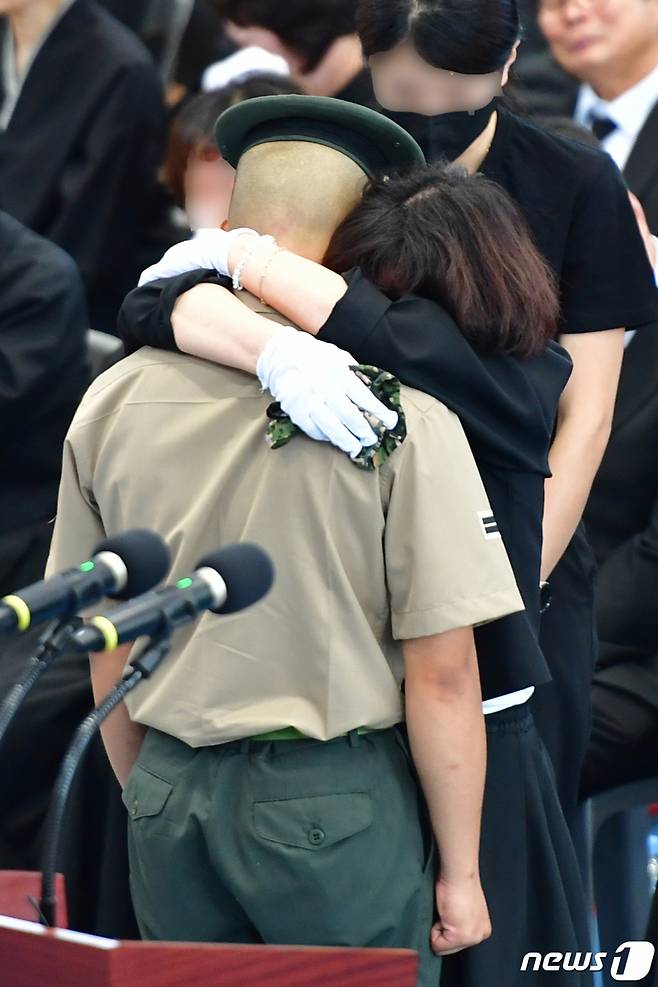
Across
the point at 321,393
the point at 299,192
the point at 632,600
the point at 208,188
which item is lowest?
the point at 632,600

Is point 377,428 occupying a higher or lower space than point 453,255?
lower

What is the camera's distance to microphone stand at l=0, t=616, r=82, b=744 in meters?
1.22

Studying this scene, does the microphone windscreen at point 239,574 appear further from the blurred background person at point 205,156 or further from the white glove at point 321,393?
the blurred background person at point 205,156

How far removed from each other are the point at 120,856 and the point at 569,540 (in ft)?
2.83

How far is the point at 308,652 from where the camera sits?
5.37 feet

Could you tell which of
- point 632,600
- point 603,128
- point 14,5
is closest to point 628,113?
point 603,128

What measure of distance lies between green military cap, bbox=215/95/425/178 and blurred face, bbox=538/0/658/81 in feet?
6.10

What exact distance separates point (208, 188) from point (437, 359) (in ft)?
4.44

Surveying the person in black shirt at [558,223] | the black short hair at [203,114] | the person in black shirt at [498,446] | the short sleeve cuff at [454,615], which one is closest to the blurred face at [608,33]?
the black short hair at [203,114]

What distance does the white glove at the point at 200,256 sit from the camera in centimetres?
169

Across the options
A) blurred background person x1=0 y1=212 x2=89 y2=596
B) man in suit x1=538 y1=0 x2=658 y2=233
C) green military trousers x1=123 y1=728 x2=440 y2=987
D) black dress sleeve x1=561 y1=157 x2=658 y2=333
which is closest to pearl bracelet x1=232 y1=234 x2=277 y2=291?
green military trousers x1=123 y1=728 x2=440 y2=987

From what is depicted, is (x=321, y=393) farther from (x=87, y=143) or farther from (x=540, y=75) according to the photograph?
(x=540, y=75)

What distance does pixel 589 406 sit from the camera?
218 centimetres

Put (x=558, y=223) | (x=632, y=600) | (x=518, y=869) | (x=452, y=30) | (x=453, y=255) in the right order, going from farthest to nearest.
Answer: (x=632, y=600) → (x=558, y=223) → (x=452, y=30) → (x=518, y=869) → (x=453, y=255)
